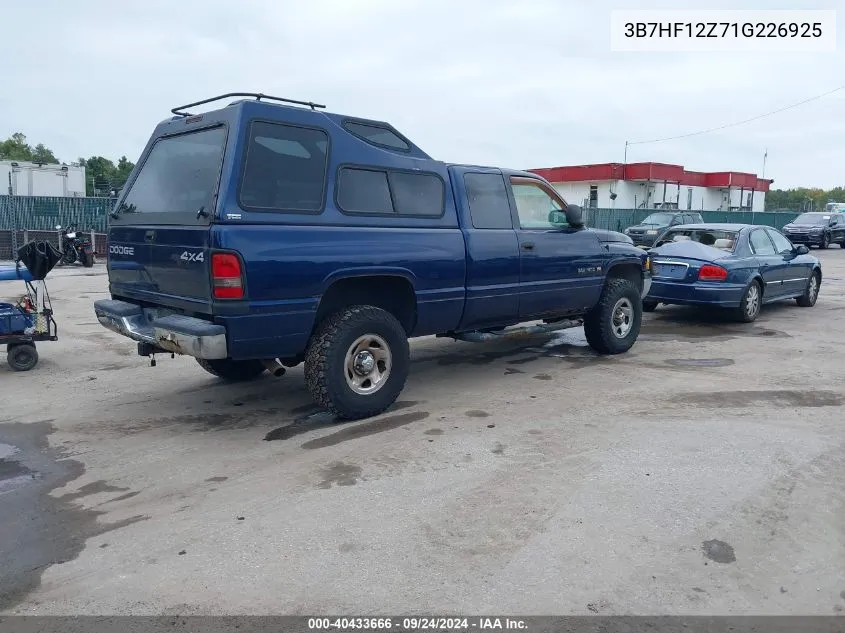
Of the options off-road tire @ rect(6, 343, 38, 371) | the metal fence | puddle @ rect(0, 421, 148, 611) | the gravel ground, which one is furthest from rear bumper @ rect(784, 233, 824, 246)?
puddle @ rect(0, 421, 148, 611)

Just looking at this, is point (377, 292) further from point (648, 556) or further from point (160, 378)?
point (648, 556)

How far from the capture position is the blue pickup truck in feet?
15.2

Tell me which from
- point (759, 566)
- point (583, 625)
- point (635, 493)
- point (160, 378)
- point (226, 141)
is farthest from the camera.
Answer: point (160, 378)

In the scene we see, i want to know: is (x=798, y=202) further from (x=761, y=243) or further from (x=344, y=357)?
(x=344, y=357)

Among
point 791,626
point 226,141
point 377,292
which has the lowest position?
point 791,626

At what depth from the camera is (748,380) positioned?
685cm

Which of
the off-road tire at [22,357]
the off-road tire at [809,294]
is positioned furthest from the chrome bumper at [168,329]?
the off-road tire at [809,294]

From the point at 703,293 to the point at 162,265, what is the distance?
756 cm

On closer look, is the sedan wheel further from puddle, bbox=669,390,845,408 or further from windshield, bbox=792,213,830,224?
windshield, bbox=792,213,830,224

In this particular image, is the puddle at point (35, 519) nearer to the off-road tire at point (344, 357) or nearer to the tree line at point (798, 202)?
the off-road tire at point (344, 357)

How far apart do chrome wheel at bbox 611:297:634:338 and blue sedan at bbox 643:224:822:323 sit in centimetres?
187

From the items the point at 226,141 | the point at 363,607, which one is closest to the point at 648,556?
the point at 363,607

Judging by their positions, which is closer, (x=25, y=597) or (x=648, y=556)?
(x=25, y=597)

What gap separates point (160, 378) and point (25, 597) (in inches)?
156
